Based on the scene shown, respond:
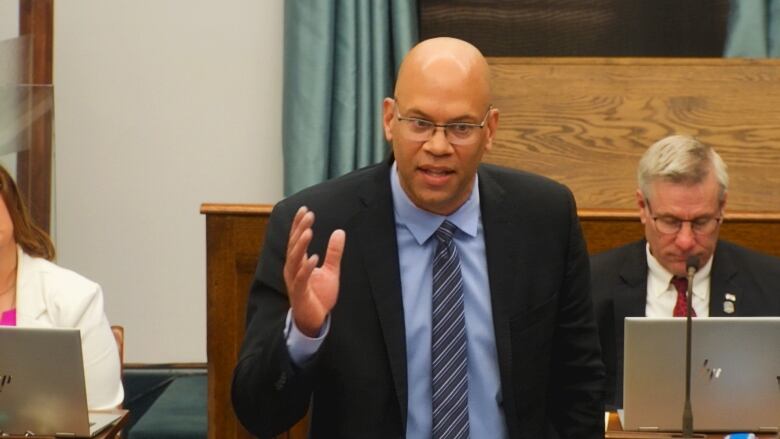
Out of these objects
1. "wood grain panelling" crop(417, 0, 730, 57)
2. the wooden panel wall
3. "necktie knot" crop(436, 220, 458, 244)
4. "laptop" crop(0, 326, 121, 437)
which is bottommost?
"laptop" crop(0, 326, 121, 437)

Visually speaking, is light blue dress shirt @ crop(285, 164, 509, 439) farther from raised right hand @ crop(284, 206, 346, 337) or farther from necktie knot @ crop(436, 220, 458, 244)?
raised right hand @ crop(284, 206, 346, 337)

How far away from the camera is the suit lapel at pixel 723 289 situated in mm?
3512

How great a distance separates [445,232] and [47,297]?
1523 mm

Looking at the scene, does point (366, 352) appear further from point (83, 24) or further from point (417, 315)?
point (83, 24)

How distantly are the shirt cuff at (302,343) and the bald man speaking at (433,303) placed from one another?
2cm

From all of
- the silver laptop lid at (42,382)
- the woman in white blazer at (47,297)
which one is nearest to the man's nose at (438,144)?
the silver laptop lid at (42,382)

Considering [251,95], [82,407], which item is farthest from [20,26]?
[82,407]

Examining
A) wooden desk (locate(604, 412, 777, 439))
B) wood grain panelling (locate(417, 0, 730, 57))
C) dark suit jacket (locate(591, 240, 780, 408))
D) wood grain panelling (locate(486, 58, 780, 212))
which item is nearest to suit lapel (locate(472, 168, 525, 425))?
wooden desk (locate(604, 412, 777, 439))

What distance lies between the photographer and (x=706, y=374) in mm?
2855

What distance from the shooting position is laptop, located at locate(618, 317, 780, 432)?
2.83 metres

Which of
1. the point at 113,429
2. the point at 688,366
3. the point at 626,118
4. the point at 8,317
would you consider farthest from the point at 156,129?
the point at 688,366

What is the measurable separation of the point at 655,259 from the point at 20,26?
7.88 ft

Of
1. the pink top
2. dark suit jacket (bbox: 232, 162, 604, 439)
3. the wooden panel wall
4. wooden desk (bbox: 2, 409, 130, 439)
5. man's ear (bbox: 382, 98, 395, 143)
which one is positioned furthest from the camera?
the wooden panel wall

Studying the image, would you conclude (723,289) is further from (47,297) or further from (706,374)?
(47,297)
